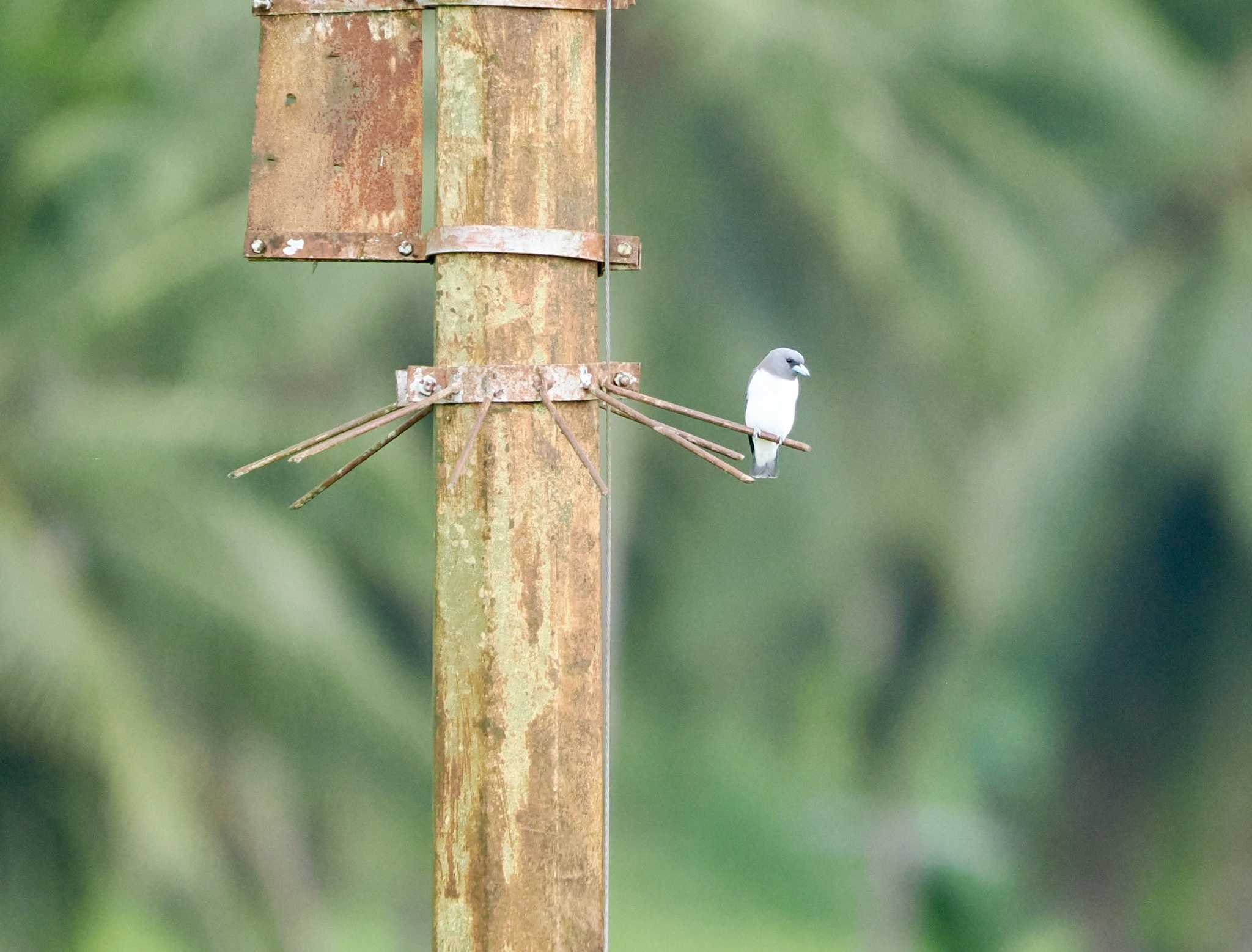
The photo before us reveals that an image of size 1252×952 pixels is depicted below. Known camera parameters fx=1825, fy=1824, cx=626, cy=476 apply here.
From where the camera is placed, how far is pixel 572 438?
6.79 ft

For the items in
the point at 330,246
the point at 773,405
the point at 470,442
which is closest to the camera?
the point at 470,442

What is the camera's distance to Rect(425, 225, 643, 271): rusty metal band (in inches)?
82.7

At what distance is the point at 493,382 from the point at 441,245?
0.18 m

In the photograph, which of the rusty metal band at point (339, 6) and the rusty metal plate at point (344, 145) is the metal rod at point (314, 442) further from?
the rusty metal band at point (339, 6)

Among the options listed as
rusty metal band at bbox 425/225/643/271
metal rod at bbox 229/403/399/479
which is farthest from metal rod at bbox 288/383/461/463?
rusty metal band at bbox 425/225/643/271

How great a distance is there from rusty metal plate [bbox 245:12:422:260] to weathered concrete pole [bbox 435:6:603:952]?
0.12m

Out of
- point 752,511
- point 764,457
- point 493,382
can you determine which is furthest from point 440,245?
point 752,511

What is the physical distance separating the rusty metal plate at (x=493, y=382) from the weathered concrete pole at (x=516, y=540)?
2 centimetres

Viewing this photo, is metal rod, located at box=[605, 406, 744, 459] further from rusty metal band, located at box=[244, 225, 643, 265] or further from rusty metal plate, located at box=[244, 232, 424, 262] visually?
rusty metal plate, located at box=[244, 232, 424, 262]

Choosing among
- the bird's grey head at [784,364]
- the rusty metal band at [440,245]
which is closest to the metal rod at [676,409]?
the rusty metal band at [440,245]

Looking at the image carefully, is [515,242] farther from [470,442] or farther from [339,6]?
[339,6]

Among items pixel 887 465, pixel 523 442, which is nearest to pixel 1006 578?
pixel 887 465

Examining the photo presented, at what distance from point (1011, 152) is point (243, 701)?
16.5 ft

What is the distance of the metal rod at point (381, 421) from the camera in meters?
2.08
